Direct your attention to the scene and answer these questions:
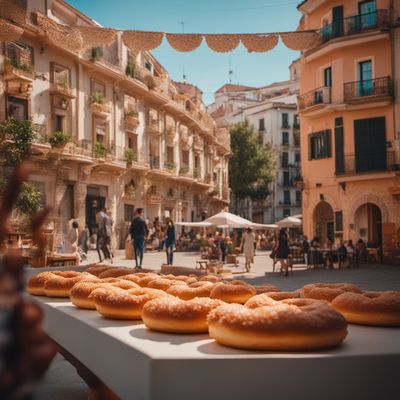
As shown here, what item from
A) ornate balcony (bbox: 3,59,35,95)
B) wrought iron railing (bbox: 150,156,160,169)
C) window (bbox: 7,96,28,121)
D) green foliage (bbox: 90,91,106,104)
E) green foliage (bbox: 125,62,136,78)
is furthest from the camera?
wrought iron railing (bbox: 150,156,160,169)

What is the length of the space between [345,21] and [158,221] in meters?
16.2

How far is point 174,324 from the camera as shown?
1.74 m

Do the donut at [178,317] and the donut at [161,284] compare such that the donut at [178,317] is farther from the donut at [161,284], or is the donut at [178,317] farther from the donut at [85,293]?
the donut at [161,284]

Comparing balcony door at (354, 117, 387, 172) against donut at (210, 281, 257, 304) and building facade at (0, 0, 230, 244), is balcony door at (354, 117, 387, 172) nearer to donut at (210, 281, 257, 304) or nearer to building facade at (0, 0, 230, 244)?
building facade at (0, 0, 230, 244)

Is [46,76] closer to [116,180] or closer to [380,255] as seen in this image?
[116,180]

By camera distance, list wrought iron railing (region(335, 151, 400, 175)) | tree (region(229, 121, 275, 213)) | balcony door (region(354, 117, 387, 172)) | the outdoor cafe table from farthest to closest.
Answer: tree (region(229, 121, 275, 213))
balcony door (region(354, 117, 387, 172))
wrought iron railing (region(335, 151, 400, 175))
the outdoor cafe table

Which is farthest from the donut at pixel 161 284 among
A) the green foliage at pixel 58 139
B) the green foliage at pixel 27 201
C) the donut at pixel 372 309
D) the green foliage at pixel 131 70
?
the green foliage at pixel 131 70

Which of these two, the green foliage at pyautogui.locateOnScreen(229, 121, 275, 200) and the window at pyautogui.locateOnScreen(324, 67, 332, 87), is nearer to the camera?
the window at pyautogui.locateOnScreen(324, 67, 332, 87)

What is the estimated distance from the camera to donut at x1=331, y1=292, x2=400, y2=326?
1.82 metres

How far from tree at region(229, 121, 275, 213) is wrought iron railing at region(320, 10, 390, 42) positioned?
25.2 m

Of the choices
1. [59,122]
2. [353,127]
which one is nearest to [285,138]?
[353,127]

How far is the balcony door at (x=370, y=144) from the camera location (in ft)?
76.7

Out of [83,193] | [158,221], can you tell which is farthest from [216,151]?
[83,193]

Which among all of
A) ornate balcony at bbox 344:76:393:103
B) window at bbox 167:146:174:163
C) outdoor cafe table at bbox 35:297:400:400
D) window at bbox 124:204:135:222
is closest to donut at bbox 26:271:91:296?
outdoor cafe table at bbox 35:297:400:400
